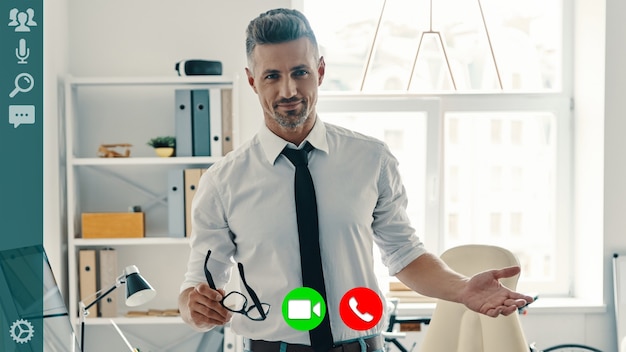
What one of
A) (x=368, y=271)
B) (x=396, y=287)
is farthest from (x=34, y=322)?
(x=396, y=287)

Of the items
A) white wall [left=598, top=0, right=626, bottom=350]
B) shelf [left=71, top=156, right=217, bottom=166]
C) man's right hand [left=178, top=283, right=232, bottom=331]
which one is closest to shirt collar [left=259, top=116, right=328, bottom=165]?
man's right hand [left=178, top=283, right=232, bottom=331]

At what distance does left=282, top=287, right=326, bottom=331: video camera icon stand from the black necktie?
0.02 metres

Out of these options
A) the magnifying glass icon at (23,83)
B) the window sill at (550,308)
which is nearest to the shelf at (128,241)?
the magnifying glass icon at (23,83)

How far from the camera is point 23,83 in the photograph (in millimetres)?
3299

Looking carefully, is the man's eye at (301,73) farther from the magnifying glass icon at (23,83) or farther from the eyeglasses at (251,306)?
the magnifying glass icon at (23,83)

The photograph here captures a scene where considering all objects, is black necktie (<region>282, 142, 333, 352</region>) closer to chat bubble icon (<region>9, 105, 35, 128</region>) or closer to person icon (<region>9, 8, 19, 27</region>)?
chat bubble icon (<region>9, 105, 35, 128</region>)

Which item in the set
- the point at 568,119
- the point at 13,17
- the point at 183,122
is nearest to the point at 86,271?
the point at 183,122

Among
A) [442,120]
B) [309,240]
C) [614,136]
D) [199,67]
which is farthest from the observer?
[442,120]

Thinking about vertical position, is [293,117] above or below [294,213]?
above

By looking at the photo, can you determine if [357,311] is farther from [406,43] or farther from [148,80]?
[406,43]

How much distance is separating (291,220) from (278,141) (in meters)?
0.18

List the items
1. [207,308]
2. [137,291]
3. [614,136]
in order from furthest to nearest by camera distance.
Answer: [614,136], [137,291], [207,308]

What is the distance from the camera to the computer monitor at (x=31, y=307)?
146 cm

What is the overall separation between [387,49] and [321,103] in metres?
0.43
